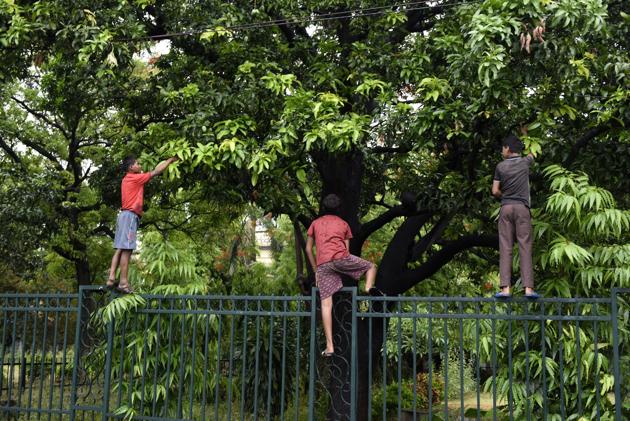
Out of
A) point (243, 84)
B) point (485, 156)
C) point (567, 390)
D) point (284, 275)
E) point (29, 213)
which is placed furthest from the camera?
point (284, 275)

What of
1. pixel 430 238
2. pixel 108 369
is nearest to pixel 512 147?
pixel 430 238

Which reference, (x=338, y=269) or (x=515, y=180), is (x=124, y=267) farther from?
(x=515, y=180)

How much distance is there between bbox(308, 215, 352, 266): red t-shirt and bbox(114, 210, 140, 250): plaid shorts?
2.21 meters

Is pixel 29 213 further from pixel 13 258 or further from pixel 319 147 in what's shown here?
pixel 319 147

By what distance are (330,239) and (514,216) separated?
225 cm

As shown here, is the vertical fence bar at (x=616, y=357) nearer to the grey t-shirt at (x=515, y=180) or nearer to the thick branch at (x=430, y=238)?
the grey t-shirt at (x=515, y=180)

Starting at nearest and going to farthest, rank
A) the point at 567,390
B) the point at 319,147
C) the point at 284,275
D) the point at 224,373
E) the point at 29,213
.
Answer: the point at 567,390, the point at 319,147, the point at 29,213, the point at 224,373, the point at 284,275

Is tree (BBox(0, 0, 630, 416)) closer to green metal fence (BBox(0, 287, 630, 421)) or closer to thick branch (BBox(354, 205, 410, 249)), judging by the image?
thick branch (BBox(354, 205, 410, 249))

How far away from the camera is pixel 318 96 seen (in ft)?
29.3

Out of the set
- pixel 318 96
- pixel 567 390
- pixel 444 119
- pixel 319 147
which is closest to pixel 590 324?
pixel 567 390

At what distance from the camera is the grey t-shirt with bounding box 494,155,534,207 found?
706 cm

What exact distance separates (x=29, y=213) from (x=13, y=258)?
2.52 m

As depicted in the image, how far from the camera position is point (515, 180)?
23.3 feet

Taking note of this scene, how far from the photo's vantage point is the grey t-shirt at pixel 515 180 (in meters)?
7.06
